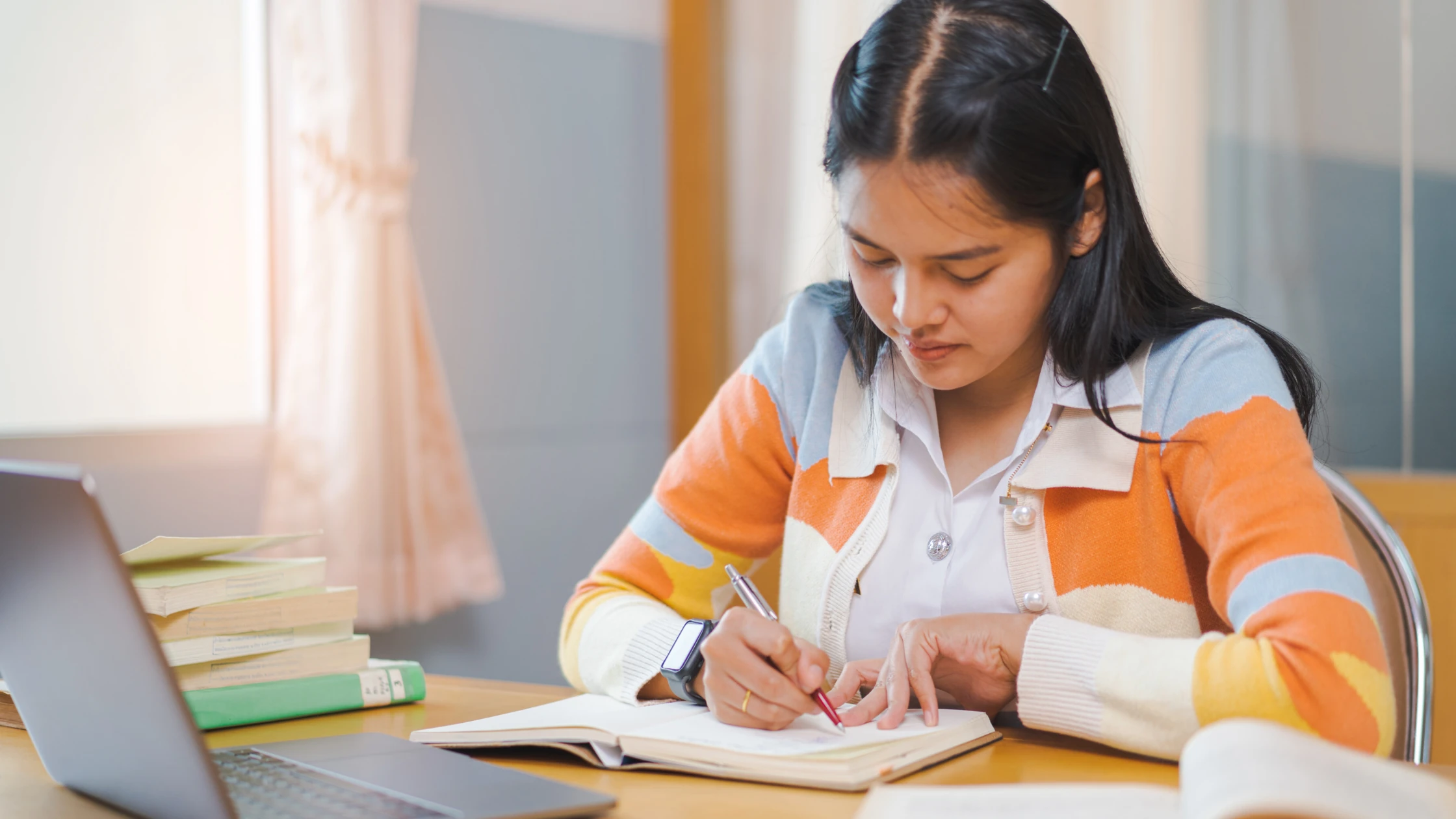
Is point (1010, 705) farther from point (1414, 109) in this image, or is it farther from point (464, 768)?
point (1414, 109)

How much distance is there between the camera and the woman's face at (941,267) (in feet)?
3.43

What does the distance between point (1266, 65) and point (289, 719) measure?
193 centimetres

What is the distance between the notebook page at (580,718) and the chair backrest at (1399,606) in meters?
0.62

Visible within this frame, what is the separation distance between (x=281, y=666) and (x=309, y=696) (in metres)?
0.04

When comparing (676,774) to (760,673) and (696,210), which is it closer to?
(760,673)

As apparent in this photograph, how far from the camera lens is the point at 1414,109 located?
6.84 ft

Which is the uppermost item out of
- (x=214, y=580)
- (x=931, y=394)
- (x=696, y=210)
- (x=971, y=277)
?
(x=696, y=210)

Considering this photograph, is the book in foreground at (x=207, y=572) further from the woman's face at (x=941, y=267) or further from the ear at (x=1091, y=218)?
the ear at (x=1091, y=218)

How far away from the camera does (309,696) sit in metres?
1.10

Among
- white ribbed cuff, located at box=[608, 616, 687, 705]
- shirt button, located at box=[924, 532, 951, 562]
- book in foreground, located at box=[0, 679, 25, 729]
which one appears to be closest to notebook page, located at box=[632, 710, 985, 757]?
white ribbed cuff, located at box=[608, 616, 687, 705]

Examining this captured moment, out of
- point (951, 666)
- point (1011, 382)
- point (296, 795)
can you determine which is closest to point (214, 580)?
point (296, 795)

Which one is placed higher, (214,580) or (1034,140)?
(1034,140)

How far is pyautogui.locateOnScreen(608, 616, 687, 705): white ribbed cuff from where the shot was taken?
1104mm

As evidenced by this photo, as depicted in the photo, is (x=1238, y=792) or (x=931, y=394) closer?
(x=1238, y=792)
